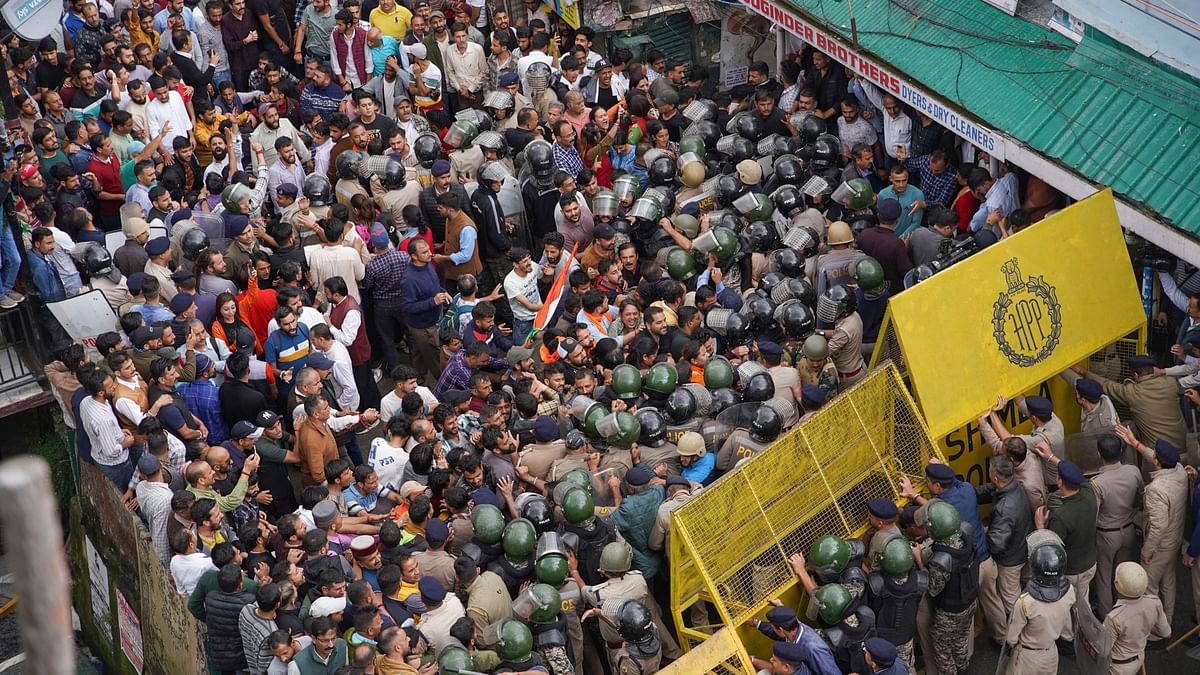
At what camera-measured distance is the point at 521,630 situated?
7.54m

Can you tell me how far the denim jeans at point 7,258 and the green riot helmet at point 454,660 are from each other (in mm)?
5965

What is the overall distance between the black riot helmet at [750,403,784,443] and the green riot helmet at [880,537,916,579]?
121 cm

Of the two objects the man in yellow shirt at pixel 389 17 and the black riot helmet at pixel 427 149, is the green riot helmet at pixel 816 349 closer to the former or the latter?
the black riot helmet at pixel 427 149

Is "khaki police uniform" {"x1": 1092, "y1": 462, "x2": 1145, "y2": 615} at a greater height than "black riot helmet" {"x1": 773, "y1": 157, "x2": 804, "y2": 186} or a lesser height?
lesser

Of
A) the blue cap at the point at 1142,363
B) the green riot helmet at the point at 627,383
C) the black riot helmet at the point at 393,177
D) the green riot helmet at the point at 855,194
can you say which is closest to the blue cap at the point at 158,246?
the black riot helmet at the point at 393,177

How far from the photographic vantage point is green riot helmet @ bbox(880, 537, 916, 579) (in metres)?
7.99

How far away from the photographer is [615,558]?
8102 millimetres

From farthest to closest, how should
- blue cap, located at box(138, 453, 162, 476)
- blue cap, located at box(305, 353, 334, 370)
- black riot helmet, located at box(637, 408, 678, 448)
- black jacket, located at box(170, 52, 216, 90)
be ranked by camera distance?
1. black jacket, located at box(170, 52, 216, 90)
2. blue cap, located at box(305, 353, 334, 370)
3. black riot helmet, located at box(637, 408, 678, 448)
4. blue cap, located at box(138, 453, 162, 476)

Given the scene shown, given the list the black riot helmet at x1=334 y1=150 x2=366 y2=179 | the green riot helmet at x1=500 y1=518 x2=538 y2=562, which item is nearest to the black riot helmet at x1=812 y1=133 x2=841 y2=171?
the black riot helmet at x1=334 y1=150 x2=366 y2=179

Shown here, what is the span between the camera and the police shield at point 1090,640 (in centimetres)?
844

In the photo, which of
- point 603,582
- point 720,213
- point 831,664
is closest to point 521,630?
point 603,582

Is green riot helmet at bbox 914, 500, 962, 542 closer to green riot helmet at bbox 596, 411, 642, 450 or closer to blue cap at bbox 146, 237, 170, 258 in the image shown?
green riot helmet at bbox 596, 411, 642, 450

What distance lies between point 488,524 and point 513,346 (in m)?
2.95

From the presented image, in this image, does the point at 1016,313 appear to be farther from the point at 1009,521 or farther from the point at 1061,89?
the point at 1061,89
